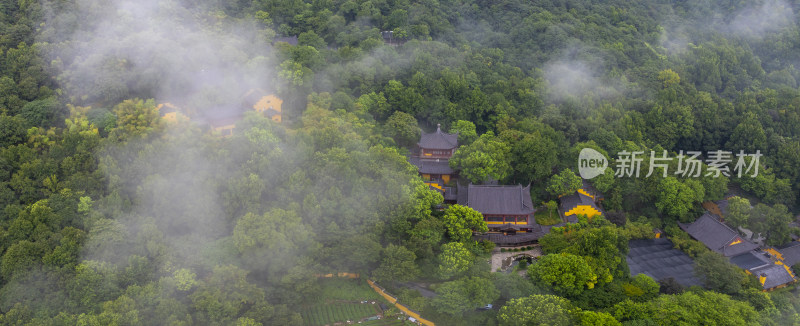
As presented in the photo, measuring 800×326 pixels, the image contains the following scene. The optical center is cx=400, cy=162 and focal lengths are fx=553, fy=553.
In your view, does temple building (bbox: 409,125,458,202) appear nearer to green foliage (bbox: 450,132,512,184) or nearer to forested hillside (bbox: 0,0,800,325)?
green foliage (bbox: 450,132,512,184)

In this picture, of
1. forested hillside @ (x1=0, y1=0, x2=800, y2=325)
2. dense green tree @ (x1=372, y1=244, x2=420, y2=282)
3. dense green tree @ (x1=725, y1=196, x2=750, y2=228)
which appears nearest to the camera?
forested hillside @ (x1=0, y1=0, x2=800, y2=325)

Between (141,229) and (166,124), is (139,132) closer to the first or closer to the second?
(166,124)

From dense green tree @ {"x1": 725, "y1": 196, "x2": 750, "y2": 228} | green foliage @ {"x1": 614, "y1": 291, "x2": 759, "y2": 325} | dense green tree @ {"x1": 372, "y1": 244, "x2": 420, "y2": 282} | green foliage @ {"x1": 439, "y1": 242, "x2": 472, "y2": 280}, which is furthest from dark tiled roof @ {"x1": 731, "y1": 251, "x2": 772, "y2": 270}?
dense green tree @ {"x1": 372, "y1": 244, "x2": 420, "y2": 282}

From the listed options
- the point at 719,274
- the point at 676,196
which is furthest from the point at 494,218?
the point at 676,196

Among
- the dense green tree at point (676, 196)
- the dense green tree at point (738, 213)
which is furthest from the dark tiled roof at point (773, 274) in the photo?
the dense green tree at point (676, 196)

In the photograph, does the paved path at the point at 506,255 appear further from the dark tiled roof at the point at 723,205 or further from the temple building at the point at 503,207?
the dark tiled roof at the point at 723,205

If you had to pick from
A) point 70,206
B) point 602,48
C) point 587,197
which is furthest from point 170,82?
point 602,48

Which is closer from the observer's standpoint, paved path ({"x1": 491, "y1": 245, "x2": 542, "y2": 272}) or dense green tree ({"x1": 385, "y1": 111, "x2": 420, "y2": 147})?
paved path ({"x1": 491, "y1": 245, "x2": 542, "y2": 272})
